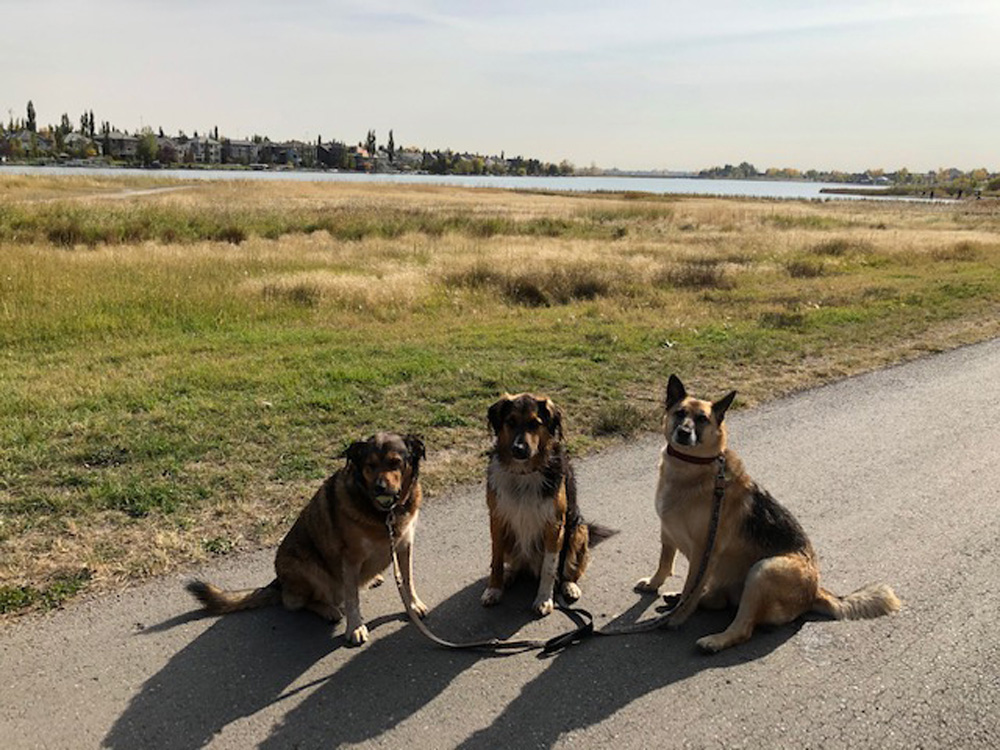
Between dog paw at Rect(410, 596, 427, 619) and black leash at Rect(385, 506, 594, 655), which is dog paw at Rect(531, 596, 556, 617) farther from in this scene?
dog paw at Rect(410, 596, 427, 619)

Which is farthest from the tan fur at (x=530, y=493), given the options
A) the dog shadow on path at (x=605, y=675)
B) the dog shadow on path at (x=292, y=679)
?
the dog shadow on path at (x=605, y=675)

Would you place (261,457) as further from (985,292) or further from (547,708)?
(985,292)

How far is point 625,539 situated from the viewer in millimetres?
5504

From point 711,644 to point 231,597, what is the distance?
2.71 m

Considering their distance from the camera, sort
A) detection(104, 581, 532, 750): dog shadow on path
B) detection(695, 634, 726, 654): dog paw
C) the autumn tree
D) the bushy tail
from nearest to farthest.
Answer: detection(104, 581, 532, 750): dog shadow on path → detection(695, 634, 726, 654): dog paw → the bushy tail → the autumn tree

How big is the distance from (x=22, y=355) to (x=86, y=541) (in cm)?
675

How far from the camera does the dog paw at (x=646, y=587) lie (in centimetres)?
477

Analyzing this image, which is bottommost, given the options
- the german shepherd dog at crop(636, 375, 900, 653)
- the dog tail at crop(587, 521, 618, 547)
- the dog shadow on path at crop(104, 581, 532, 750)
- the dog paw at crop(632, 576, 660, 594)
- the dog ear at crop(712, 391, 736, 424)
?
the dog shadow on path at crop(104, 581, 532, 750)

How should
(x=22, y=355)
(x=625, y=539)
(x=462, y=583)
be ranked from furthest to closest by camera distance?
(x=22, y=355), (x=625, y=539), (x=462, y=583)

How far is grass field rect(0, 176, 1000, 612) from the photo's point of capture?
572 centimetres

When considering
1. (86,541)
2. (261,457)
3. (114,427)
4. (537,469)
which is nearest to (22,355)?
(114,427)

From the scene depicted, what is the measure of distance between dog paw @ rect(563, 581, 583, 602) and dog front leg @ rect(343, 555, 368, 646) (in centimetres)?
127

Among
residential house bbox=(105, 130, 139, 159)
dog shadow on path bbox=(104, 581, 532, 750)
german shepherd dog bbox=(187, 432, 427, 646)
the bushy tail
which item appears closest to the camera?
dog shadow on path bbox=(104, 581, 532, 750)

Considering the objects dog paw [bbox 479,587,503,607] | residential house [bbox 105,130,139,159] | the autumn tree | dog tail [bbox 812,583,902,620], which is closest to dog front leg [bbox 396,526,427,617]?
dog paw [bbox 479,587,503,607]
